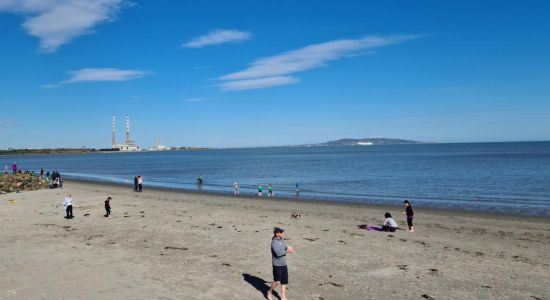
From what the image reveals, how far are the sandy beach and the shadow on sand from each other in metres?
0.05

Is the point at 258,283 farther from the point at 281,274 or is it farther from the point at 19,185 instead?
the point at 19,185

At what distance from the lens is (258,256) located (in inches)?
635

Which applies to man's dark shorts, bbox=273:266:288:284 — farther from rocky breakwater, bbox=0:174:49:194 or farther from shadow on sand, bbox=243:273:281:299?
rocky breakwater, bbox=0:174:49:194

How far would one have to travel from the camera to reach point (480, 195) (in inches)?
1576

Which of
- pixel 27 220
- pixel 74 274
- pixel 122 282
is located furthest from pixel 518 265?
pixel 27 220

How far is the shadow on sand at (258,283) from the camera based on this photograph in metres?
12.0

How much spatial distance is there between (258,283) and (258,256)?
3315 mm

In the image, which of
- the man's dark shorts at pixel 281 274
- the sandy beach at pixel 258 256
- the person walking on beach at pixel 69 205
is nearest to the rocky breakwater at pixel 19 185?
the sandy beach at pixel 258 256

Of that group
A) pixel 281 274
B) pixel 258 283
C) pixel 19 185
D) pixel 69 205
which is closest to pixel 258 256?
pixel 258 283

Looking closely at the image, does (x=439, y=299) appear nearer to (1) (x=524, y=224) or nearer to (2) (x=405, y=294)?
(2) (x=405, y=294)

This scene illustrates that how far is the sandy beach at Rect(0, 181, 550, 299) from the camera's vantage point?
39.7ft

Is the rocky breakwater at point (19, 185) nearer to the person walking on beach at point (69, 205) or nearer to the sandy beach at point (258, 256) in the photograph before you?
the sandy beach at point (258, 256)

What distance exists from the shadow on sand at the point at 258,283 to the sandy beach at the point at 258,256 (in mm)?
55

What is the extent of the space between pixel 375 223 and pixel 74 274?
50.9ft
